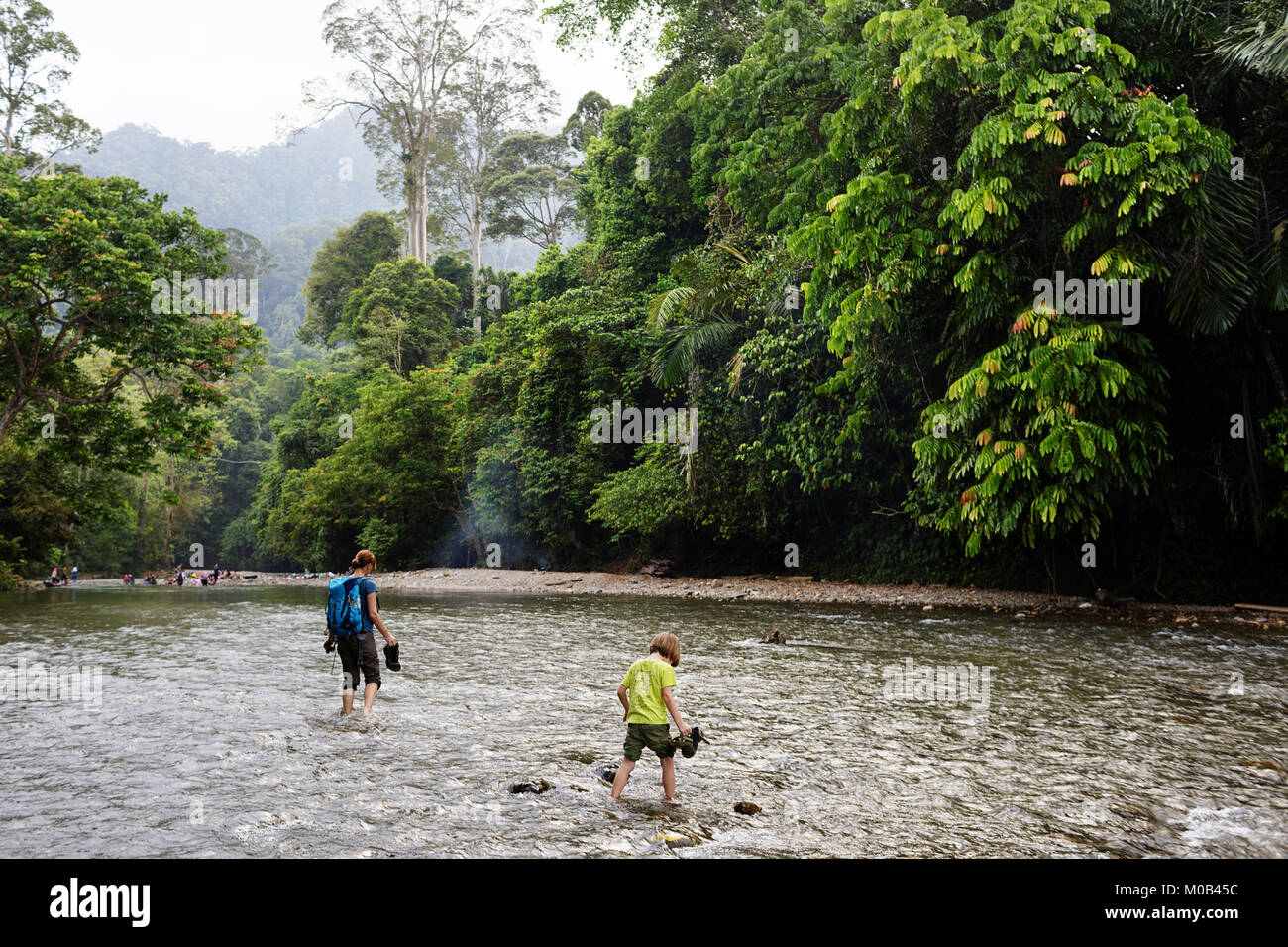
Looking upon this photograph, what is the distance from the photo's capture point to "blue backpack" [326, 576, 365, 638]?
25.4ft

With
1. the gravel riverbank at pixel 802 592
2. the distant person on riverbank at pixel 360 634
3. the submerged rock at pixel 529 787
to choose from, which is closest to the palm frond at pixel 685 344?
the gravel riverbank at pixel 802 592

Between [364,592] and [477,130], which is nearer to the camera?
[364,592]

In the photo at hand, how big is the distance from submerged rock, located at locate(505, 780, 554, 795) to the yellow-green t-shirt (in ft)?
2.16

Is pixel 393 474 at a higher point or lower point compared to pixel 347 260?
lower

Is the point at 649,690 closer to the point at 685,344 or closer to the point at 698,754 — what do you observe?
the point at 698,754

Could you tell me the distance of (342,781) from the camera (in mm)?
5688

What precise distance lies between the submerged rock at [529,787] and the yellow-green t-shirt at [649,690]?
66cm

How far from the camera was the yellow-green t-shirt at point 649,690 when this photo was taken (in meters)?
5.36

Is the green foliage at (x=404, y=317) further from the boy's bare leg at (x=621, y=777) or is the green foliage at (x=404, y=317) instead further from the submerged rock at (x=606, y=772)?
the boy's bare leg at (x=621, y=777)

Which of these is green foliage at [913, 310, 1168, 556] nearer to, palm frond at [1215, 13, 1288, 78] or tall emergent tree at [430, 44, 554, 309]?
palm frond at [1215, 13, 1288, 78]

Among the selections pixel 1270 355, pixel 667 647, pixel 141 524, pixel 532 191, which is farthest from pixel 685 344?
pixel 141 524

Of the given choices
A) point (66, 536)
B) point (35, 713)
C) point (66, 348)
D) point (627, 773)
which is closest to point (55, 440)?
point (66, 348)

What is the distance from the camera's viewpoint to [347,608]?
776cm

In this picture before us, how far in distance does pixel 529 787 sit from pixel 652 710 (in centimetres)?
91
